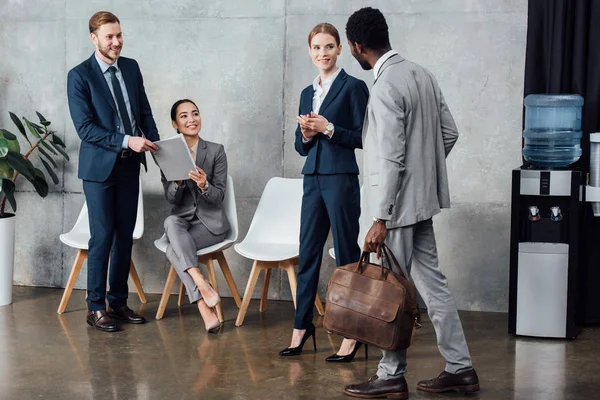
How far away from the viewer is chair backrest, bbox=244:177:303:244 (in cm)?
606

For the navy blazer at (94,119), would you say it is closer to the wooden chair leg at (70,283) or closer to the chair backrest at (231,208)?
the wooden chair leg at (70,283)

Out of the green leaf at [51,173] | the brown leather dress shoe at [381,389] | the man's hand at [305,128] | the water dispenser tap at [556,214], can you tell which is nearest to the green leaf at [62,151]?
the green leaf at [51,173]

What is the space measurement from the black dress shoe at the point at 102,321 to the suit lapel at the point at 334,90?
1871 millimetres

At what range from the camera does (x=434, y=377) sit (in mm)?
4508

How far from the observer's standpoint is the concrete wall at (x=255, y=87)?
6.04m

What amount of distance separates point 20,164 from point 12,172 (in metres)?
0.09

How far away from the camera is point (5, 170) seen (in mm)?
6062

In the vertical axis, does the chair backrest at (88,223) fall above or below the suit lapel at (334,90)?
below

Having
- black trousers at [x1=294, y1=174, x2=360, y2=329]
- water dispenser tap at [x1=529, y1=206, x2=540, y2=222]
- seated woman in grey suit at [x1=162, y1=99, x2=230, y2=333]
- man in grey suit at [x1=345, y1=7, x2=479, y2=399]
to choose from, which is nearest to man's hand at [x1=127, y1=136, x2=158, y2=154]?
seated woman in grey suit at [x1=162, y1=99, x2=230, y2=333]

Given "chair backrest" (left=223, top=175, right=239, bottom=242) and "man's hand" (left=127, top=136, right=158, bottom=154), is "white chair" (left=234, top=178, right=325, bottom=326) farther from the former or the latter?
"man's hand" (left=127, top=136, right=158, bottom=154)

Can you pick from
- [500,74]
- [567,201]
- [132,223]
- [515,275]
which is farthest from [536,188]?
[132,223]

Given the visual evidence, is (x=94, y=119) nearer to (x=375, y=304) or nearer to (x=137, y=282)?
(x=137, y=282)

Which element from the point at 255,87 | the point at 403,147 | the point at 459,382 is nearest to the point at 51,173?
the point at 255,87

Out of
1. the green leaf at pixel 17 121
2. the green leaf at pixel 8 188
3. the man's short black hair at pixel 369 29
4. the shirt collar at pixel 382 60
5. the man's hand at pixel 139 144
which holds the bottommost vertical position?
the green leaf at pixel 8 188
